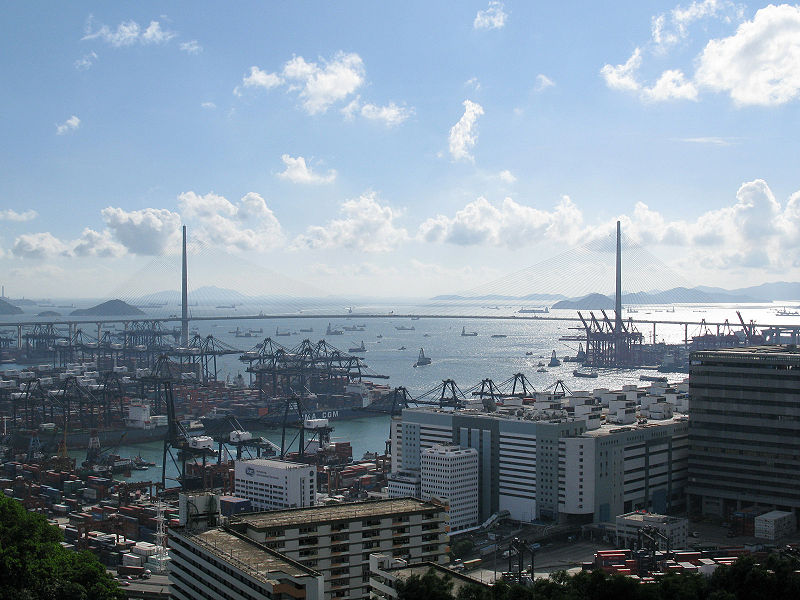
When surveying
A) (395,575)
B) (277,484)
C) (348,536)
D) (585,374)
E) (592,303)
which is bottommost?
(277,484)

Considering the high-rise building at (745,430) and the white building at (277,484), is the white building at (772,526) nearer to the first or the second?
the high-rise building at (745,430)

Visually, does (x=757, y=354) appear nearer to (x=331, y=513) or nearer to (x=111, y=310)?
(x=331, y=513)

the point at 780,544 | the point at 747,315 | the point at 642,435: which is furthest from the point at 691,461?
the point at 747,315

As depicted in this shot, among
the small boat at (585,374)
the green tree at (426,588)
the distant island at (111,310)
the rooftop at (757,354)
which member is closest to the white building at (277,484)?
the rooftop at (757,354)

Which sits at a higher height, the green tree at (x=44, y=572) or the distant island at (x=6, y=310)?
the distant island at (x=6, y=310)

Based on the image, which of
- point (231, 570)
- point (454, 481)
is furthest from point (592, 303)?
point (231, 570)

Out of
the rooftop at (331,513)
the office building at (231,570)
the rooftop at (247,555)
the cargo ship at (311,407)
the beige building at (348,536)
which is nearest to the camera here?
the office building at (231,570)
